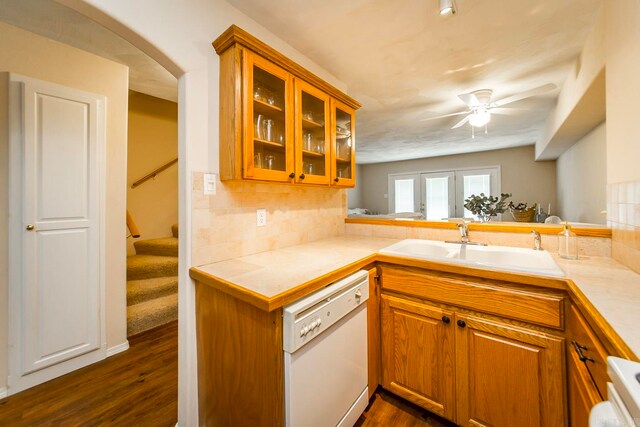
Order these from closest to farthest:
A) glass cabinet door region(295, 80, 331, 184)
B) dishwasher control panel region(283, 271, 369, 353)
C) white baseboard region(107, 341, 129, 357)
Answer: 1. dishwasher control panel region(283, 271, 369, 353)
2. glass cabinet door region(295, 80, 331, 184)
3. white baseboard region(107, 341, 129, 357)

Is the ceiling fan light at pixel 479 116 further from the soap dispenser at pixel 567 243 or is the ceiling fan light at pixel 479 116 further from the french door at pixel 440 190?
the french door at pixel 440 190

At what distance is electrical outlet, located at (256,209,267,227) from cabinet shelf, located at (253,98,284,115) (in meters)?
0.57

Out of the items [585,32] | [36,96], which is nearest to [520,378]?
[585,32]

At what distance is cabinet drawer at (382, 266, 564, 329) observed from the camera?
1041 mm

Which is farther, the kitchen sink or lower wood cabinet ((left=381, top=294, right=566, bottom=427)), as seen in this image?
the kitchen sink

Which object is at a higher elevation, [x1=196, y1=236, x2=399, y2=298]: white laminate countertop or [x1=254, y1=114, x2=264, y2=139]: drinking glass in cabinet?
[x1=254, y1=114, x2=264, y2=139]: drinking glass in cabinet

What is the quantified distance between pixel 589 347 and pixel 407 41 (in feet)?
6.03

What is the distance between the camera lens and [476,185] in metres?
6.06

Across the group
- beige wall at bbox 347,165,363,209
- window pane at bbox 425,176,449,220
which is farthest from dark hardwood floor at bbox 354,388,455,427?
beige wall at bbox 347,165,363,209

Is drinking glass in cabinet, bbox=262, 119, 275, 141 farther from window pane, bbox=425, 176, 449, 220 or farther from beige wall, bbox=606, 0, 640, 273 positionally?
window pane, bbox=425, 176, 449, 220

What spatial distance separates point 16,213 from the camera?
155 cm

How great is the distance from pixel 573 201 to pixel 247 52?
4.75 meters

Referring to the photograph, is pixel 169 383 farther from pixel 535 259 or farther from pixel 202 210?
pixel 535 259

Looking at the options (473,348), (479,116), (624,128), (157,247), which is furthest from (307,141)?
(157,247)
